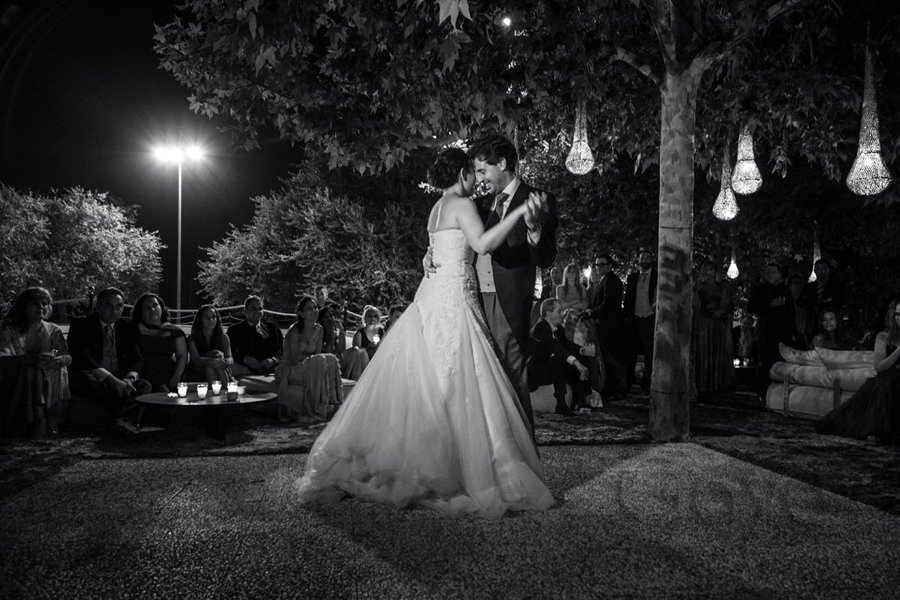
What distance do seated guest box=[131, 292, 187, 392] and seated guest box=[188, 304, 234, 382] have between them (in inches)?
6.9

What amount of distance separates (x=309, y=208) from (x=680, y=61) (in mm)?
24754

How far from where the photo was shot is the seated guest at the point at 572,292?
941 cm

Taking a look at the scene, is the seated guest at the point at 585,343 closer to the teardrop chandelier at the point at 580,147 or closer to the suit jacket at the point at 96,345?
the teardrop chandelier at the point at 580,147

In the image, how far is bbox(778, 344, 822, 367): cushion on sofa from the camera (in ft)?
24.6

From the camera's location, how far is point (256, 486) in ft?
13.1

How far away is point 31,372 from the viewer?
589 centimetres

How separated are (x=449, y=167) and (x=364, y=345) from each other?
→ 18.7ft

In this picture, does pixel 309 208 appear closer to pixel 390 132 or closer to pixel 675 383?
pixel 390 132

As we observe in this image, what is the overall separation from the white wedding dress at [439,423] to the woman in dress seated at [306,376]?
3.22m

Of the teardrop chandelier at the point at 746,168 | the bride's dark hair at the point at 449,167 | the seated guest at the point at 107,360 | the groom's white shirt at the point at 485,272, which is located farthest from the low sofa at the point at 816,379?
the seated guest at the point at 107,360

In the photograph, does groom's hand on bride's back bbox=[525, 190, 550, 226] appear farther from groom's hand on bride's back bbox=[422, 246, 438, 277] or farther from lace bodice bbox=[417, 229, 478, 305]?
groom's hand on bride's back bbox=[422, 246, 438, 277]

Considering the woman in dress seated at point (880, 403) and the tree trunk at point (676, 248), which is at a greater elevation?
the tree trunk at point (676, 248)

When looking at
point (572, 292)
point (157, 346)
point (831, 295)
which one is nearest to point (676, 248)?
point (572, 292)

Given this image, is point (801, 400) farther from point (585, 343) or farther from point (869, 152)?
point (869, 152)
